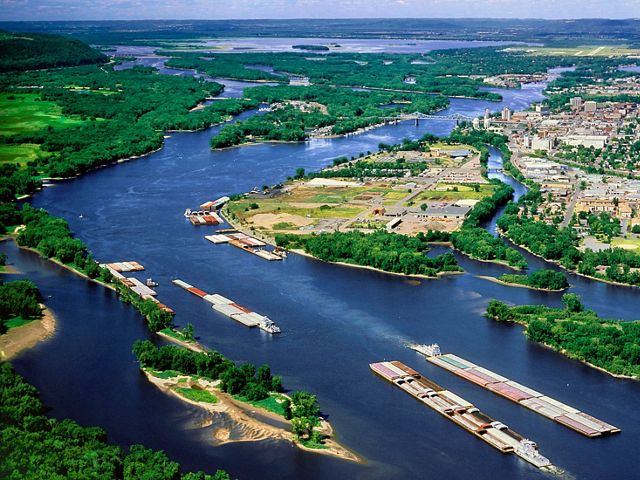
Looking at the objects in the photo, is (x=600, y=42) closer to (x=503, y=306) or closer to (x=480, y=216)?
(x=480, y=216)

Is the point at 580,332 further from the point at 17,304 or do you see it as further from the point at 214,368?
the point at 17,304

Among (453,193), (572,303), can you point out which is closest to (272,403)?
(572,303)

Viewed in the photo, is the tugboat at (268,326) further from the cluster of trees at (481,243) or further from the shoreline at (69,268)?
the cluster of trees at (481,243)

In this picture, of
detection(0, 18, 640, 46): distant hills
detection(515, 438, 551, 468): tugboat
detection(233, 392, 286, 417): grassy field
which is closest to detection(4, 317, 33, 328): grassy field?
detection(233, 392, 286, 417): grassy field

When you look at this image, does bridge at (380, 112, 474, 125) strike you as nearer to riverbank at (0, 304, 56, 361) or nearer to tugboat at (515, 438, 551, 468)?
riverbank at (0, 304, 56, 361)

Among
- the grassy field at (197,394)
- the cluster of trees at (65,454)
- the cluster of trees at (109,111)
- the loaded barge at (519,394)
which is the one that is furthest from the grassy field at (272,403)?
the cluster of trees at (109,111)
